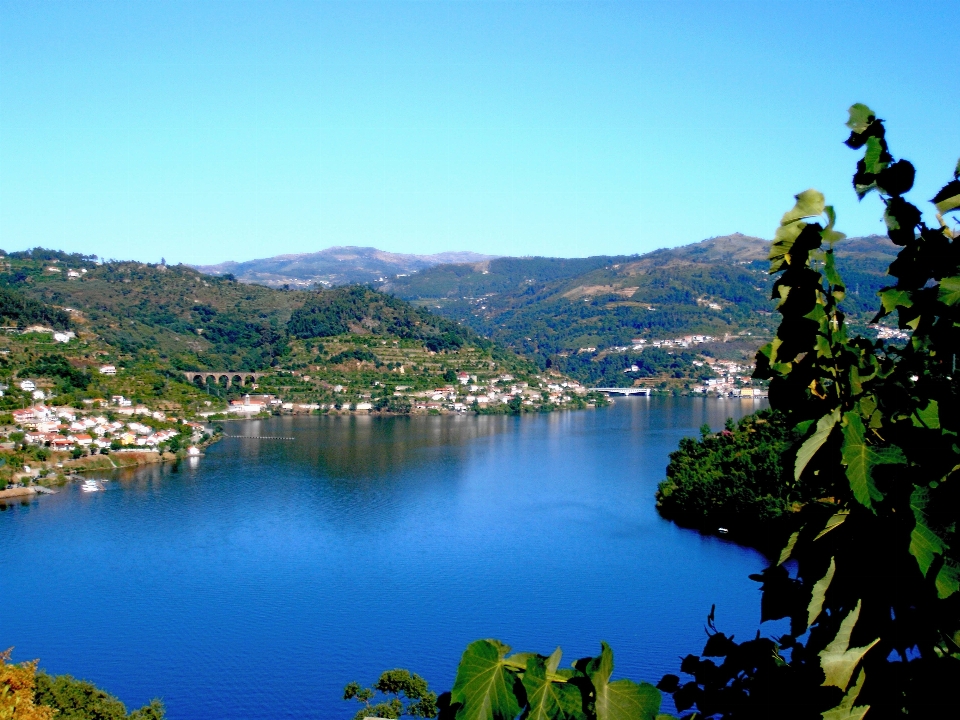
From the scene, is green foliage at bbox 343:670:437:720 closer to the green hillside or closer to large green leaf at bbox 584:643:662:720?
large green leaf at bbox 584:643:662:720

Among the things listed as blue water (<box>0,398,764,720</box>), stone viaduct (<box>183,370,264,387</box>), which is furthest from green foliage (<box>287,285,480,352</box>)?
blue water (<box>0,398,764,720</box>)

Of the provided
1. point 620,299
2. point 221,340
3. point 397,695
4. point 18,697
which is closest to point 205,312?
point 221,340

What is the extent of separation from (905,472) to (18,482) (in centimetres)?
1653

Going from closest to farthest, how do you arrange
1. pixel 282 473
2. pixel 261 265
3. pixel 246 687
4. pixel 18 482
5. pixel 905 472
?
pixel 905 472, pixel 246 687, pixel 18 482, pixel 282 473, pixel 261 265

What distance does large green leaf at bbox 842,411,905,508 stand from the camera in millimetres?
816

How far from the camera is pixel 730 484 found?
12633 millimetres

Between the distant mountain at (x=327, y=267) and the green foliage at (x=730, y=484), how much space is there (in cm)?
7982

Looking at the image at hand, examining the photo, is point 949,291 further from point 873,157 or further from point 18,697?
point 18,697

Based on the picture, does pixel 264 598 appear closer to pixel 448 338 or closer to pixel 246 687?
pixel 246 687

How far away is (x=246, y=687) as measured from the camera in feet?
23.7

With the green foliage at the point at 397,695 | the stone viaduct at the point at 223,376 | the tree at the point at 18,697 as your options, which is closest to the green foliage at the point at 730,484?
the green foliage at the point at 397,695

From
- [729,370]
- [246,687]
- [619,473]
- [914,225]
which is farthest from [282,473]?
[729,370]

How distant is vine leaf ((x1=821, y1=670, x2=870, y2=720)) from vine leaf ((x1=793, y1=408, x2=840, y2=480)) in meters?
0.21

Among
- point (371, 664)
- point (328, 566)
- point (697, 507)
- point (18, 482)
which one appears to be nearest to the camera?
point (371, 664)
